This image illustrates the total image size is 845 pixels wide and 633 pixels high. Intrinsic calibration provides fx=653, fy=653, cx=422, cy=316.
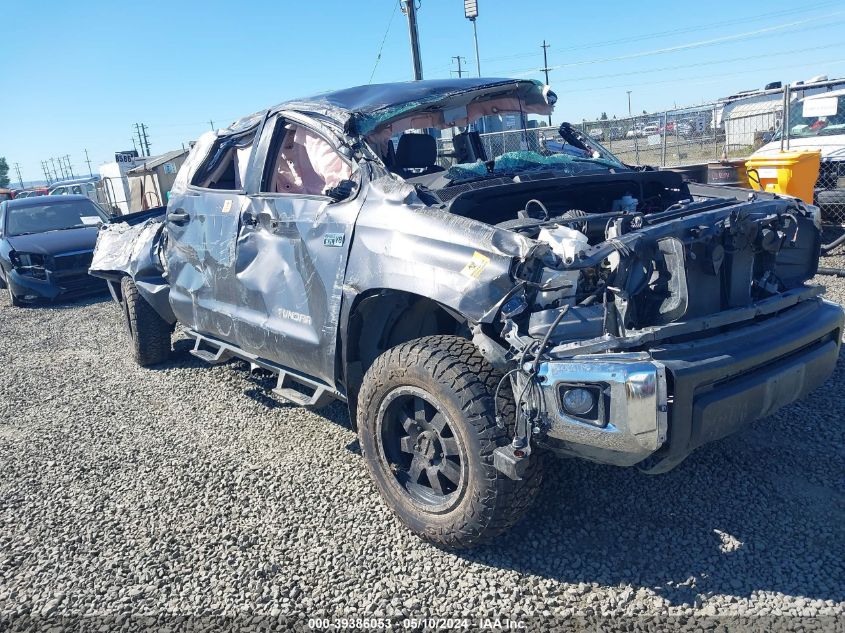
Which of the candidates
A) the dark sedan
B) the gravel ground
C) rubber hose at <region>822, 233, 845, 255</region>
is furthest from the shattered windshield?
the dark sedan

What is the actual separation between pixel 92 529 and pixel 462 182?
2.67m

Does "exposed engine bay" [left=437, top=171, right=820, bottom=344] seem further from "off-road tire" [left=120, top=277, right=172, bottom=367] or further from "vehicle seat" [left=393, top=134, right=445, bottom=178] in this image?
"off-road tire" [left=120, top=277, right=172, bottom=367]

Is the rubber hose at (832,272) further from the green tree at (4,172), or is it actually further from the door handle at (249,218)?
the green tree at (4,172)

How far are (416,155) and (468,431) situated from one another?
1.80 m

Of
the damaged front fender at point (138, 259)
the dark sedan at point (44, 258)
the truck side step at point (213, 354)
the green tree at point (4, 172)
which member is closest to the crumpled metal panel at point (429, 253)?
the truck side step at point (213, 354)

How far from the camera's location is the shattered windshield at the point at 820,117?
9.59m

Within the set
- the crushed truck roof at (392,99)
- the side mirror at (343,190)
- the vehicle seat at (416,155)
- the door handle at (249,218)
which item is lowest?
the door handle at (249,218)


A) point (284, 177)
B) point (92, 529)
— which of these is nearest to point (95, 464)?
point (92, 529)

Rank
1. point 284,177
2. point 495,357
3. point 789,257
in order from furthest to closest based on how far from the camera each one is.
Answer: point 284,177, point 789,257, point 495,357

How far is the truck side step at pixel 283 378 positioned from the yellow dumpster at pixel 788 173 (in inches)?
223

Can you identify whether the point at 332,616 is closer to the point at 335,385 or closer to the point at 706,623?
the point at 335,385

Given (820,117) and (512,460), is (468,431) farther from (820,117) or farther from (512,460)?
(820,117)

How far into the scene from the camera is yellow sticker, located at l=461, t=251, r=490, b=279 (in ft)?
8.71

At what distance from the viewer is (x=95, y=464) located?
13.7ft
